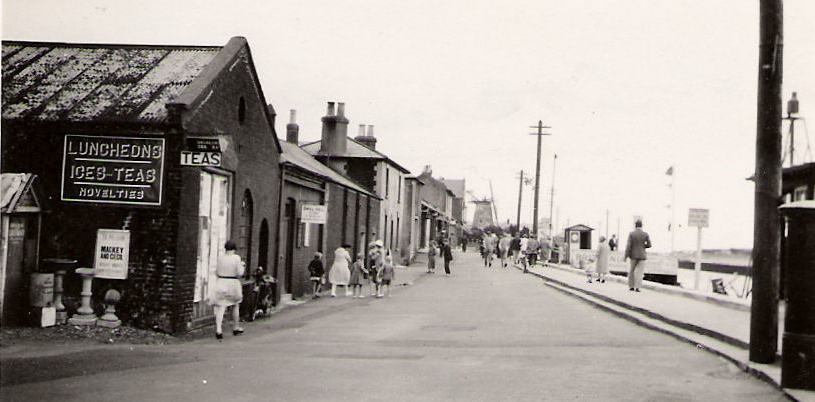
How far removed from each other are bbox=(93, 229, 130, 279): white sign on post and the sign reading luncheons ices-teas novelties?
53 centimetres

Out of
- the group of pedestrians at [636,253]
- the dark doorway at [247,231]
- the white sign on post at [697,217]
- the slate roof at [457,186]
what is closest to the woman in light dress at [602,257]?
the group of pedestrians at [636,253]

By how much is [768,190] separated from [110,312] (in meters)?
9.66

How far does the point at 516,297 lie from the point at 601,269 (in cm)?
559

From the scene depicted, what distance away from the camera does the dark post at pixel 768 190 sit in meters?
8.18

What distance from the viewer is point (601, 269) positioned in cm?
2516

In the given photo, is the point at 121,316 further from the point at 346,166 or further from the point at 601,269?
the point at 346,166

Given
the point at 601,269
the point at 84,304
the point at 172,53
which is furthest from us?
the point at 601,269

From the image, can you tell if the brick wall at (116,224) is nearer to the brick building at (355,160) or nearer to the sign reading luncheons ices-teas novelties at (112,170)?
the sign reading luncheons ices-teas novelties at (112,170)

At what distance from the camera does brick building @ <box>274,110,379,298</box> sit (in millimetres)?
20781

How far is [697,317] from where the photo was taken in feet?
42.3

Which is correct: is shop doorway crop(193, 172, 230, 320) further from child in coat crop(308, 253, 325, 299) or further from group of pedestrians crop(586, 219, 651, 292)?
group of pedestrians crop(586, 219, 651, 292)

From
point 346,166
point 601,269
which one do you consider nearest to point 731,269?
point 346,166

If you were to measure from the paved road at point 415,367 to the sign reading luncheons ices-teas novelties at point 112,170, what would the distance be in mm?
2705

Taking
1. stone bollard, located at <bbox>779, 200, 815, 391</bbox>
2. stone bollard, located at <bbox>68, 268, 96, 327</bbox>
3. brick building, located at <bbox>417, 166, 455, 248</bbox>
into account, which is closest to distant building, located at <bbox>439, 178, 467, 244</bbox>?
brick building, located at <bbox>417, 166, 455, 248</bbox>
